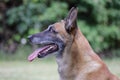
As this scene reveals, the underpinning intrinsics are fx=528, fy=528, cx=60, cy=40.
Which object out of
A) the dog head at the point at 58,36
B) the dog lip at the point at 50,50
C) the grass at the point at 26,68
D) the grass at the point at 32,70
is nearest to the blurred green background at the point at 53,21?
the grass at the point at 26,68

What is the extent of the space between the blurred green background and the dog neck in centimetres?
1054

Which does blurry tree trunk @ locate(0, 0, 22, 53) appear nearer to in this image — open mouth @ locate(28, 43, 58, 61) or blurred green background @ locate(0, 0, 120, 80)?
blurred green background @ locate(0, 0, 120, 80)

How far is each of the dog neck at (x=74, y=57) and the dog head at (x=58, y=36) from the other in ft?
0.29

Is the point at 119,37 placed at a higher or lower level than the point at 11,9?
lower

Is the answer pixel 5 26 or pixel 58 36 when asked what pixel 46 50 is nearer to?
pixel 58 36

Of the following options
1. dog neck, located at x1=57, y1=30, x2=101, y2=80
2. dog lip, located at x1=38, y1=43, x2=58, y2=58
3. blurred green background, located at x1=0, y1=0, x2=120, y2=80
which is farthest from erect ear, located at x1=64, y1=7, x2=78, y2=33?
blurred green background, located at x1=0, y1=0, x2=120, y2=80

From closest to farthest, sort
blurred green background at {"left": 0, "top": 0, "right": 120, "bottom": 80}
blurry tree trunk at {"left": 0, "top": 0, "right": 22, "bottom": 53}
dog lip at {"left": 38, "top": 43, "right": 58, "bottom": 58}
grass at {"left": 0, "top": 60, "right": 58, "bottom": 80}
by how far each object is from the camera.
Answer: dog lip at {"left": 38, "top": 43, "right": 58, "bottom": 58} → grass at {"left": 0, "top": 60, "right": 58, "bottom": 80} → blurred green background at {"left": 0, "top": 0, "right": 120, "bottom": 80} → blurry tree trunk at {"left": 0, "top": 0, "right": 22, "bottom": 53}

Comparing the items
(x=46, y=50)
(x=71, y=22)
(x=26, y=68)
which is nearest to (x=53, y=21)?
(x=26, y=68)

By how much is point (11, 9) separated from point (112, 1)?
3780 millimetres

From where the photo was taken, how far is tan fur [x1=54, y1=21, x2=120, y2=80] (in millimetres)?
7105

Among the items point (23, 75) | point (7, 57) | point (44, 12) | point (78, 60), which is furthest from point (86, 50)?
point (44, 12)

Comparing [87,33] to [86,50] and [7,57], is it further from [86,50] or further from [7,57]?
[86,50]

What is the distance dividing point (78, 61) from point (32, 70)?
23.7ft

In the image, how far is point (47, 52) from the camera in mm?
7340
